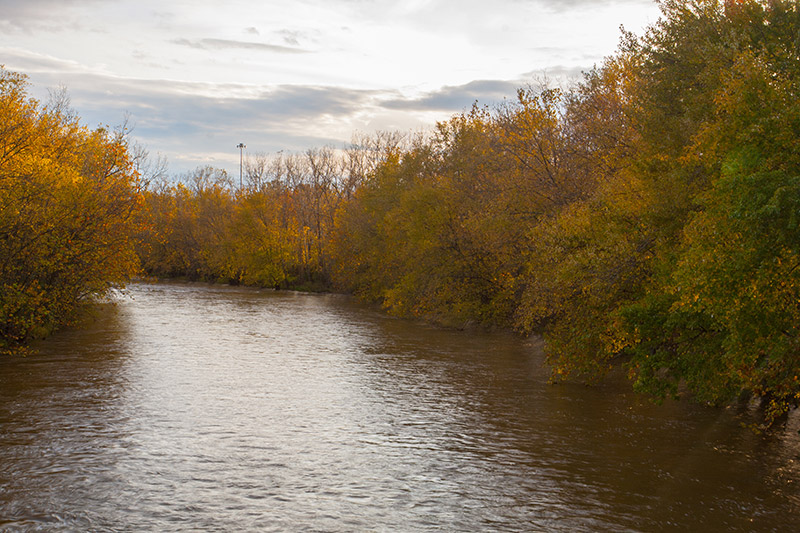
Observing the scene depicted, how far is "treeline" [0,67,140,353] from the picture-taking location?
24.5m

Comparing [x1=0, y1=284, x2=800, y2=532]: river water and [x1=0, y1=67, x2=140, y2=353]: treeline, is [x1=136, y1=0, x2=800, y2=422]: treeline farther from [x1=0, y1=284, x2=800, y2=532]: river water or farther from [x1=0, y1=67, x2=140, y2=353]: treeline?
[x1=0, y1=67, x2=140, y2=353]: treeline

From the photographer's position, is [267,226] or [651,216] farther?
[267,226]

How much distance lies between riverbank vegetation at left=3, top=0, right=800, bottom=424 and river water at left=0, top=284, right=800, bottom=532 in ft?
5.22

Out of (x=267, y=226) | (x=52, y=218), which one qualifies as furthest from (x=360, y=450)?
(x=267, y=226)

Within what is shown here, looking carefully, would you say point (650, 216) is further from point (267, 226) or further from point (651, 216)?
point (267, 226)

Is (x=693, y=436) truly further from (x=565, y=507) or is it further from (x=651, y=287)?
(x=565, y=507)

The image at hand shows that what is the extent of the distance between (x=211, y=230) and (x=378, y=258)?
37.6 metres

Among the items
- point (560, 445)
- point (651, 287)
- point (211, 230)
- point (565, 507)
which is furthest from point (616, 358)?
point (211, 230)

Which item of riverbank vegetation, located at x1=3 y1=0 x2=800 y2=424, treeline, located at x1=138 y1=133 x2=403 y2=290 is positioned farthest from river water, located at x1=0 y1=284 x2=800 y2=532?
treeline, located at x1=138 y1=133 x2=403 y2=290

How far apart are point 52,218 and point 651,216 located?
1985cm

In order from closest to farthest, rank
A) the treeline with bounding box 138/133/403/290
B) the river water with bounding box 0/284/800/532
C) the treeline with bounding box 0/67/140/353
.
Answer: the river water with bounding box 0/284/800/532, the treeline with bounding box 0/67/140/353, the treeline with bounding box 138/133/403/290

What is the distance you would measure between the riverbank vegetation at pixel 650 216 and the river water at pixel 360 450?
5.22 feet

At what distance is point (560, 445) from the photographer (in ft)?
55.1

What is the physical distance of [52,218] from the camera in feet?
84.2
